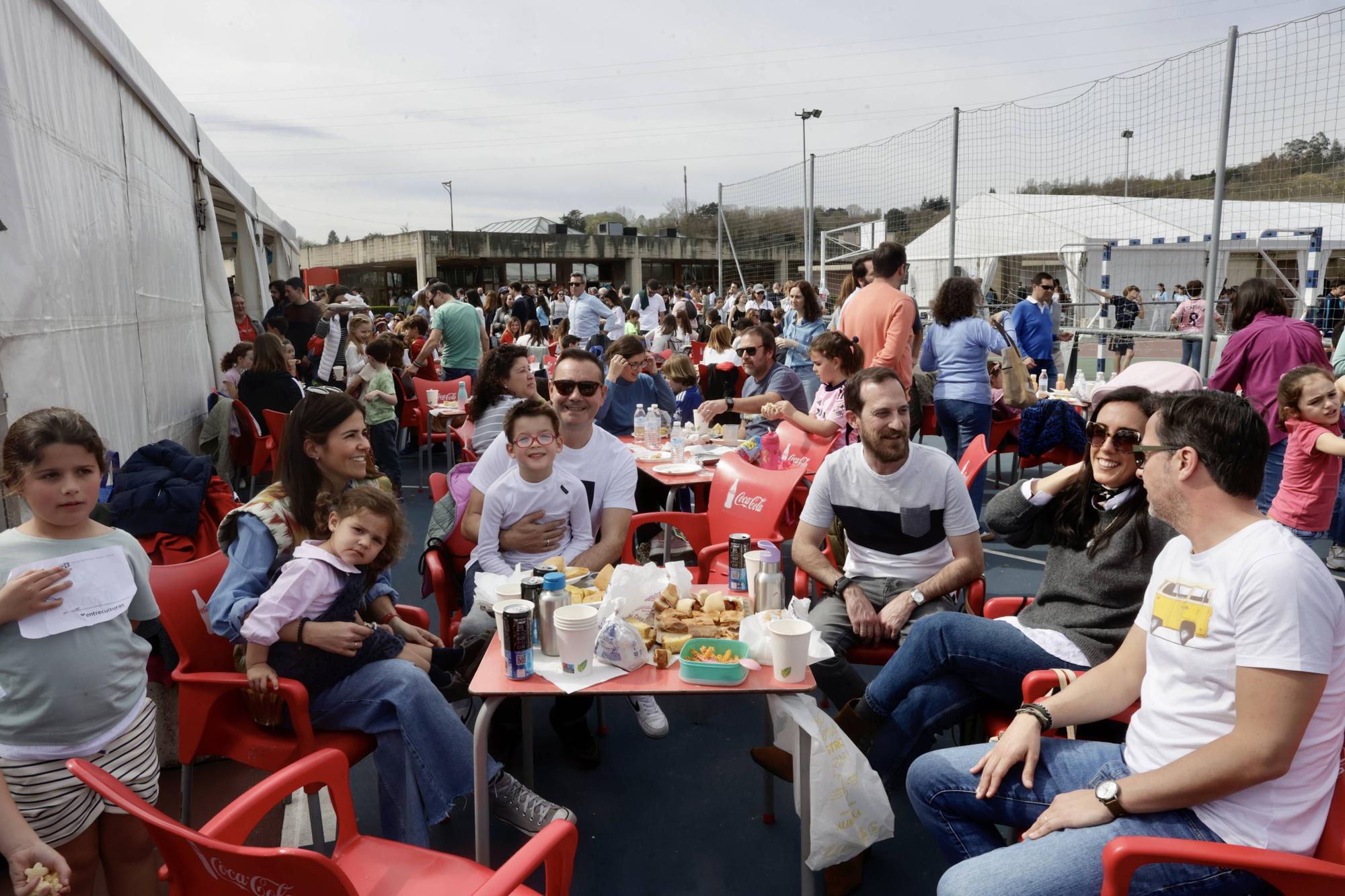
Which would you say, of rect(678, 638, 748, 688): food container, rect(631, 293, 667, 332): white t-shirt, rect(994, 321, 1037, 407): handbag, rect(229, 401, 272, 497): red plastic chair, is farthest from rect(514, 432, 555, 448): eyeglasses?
rect(631, 293, 667, 332): white t-shirt

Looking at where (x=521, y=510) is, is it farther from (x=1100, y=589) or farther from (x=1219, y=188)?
(x=1219, y=188)

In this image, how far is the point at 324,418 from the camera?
8.23 ft

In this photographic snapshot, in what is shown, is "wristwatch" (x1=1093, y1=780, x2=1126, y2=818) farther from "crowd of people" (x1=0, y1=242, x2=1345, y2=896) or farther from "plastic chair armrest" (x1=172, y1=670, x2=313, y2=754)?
"plastic chair armrest" (x1=172, y1=670, x2=313, y2=754)

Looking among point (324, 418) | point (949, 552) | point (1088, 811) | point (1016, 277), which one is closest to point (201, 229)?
point (324, 418)

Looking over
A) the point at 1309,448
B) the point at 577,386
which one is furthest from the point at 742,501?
the point at 1309,448

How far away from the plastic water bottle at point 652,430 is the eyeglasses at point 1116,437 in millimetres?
3025

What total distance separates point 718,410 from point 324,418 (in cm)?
319

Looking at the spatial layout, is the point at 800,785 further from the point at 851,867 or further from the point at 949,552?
the point at 949,552

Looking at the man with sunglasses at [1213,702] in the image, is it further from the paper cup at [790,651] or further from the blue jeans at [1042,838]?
the paper cup at [790,651]

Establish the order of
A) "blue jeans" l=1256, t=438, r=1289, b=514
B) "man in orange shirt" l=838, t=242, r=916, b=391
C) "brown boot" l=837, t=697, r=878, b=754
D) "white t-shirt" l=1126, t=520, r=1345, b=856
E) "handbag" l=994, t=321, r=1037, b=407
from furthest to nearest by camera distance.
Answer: "handbag" l=994, t=321, r=1037, b=407 → "man in orange shirt" l=838, t=242, r=916, b=391 → "blue jeans" l=1256, t=438, r=1289, b=514 → "brown boot" l=837, t=697, r=878, b=754 → "white t-shirt" l=1126, t=520, r=1345, b=856

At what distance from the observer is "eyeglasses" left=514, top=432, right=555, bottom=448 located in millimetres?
2975

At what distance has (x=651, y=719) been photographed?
317 cm

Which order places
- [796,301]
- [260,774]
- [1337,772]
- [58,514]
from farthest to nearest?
[796,301] → [260,774] → [58,514] → [1337,772]

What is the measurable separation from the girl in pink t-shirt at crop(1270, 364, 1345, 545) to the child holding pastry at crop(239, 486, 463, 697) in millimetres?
4040
